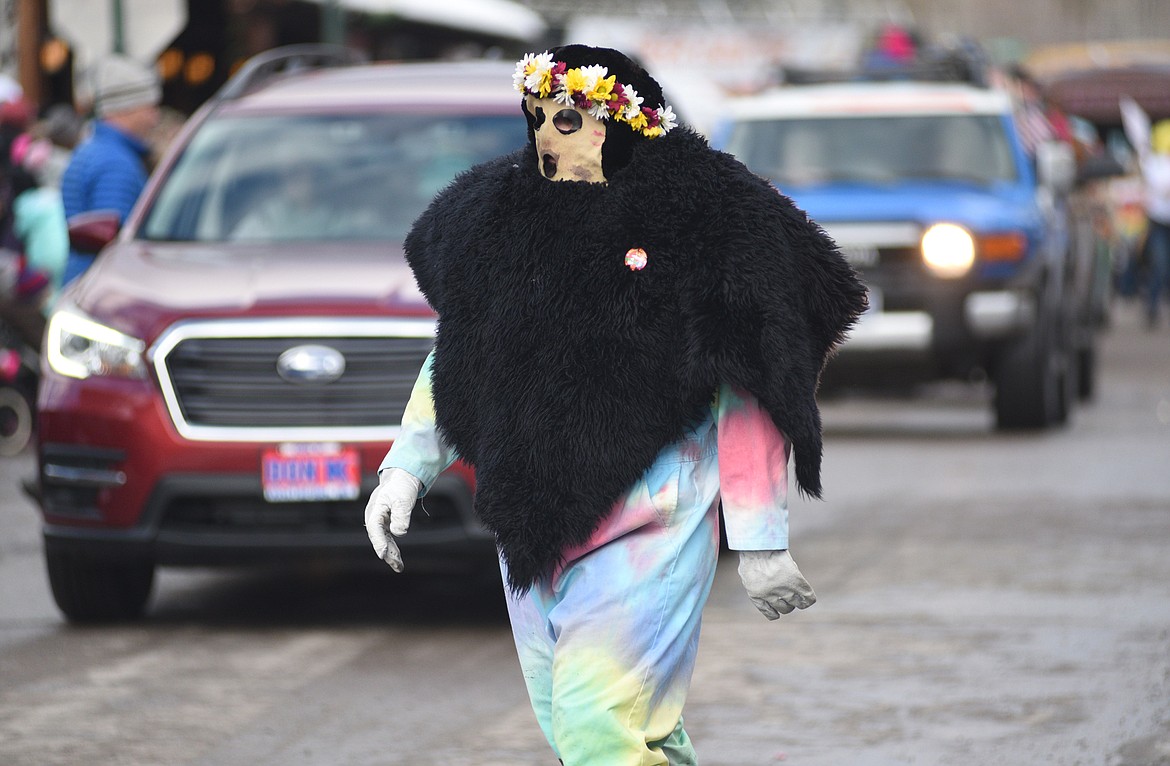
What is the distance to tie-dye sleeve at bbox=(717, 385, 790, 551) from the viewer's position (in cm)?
376

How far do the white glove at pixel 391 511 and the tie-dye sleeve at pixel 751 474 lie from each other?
1.94 feet

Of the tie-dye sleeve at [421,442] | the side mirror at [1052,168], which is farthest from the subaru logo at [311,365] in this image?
the side mirror at [1052,168]

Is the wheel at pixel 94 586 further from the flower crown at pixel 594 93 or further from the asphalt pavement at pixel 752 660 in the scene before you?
the flower crown at pixel 594 93

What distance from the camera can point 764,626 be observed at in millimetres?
7488

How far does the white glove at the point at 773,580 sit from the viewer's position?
3.75 m

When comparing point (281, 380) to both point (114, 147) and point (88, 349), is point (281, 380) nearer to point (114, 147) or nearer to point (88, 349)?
point (88, 349)

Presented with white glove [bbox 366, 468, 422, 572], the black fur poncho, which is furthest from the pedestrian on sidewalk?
white glove [bbox 366, 468, 422, 572]

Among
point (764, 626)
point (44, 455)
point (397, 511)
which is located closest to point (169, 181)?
point (44, 455)

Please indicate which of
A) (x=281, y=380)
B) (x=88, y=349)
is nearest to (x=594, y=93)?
(x=281, y=380)

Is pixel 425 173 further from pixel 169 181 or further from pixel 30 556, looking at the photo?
pixel 30 556

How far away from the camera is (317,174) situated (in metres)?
8.35

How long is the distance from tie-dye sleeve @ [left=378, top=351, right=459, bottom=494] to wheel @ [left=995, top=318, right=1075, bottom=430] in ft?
31.6

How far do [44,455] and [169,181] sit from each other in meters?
1.51

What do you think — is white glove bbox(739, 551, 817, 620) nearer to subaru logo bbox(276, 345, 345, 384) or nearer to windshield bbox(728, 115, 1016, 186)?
subaru logo bbox(276, 345, 345, 384)
